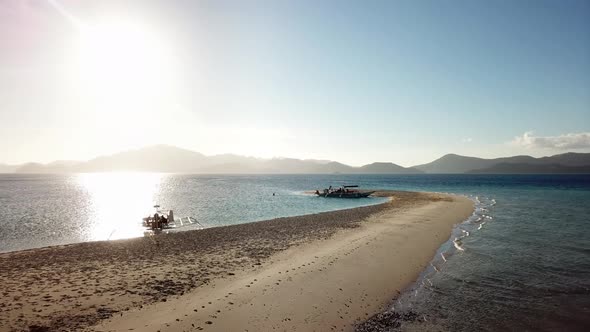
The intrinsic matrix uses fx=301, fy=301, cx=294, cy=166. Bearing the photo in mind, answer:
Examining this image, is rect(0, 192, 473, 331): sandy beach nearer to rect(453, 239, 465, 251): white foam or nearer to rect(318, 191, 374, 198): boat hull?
rect(453, 239, 465, 251): white foam

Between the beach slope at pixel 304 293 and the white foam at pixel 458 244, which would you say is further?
the white foam at pixel 458 244

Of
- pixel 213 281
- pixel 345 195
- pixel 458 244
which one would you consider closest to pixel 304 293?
pixel 213 281

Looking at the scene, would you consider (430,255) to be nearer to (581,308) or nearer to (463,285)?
(463,285)

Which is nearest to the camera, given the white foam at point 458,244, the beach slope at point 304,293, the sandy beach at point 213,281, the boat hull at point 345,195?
the beach slope at point 304,293

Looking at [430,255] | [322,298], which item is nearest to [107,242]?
[322,298]

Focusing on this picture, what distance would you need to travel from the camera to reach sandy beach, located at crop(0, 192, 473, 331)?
12.3 m

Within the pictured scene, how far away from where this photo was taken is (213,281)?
16.6 meters

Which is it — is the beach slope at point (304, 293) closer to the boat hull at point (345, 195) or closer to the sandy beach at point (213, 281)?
the sandy beach at point (213, 281)

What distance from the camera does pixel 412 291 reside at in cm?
1600

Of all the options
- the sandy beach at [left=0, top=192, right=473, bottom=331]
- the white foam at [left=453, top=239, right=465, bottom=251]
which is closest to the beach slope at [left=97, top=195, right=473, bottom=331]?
the sandy beach at [left=0, top=192, right=473, bottom=331]

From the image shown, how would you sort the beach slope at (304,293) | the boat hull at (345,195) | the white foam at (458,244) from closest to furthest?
1. the beach slope at (304,293)
2. the white foam at (458,244)
3. the boat hull at (345,195)

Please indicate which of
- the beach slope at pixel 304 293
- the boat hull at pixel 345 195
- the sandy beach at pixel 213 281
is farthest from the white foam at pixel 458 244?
the boat hull at pixel 345 195

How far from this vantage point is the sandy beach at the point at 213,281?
12336mm

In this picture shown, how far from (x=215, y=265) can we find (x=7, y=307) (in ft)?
32.1
